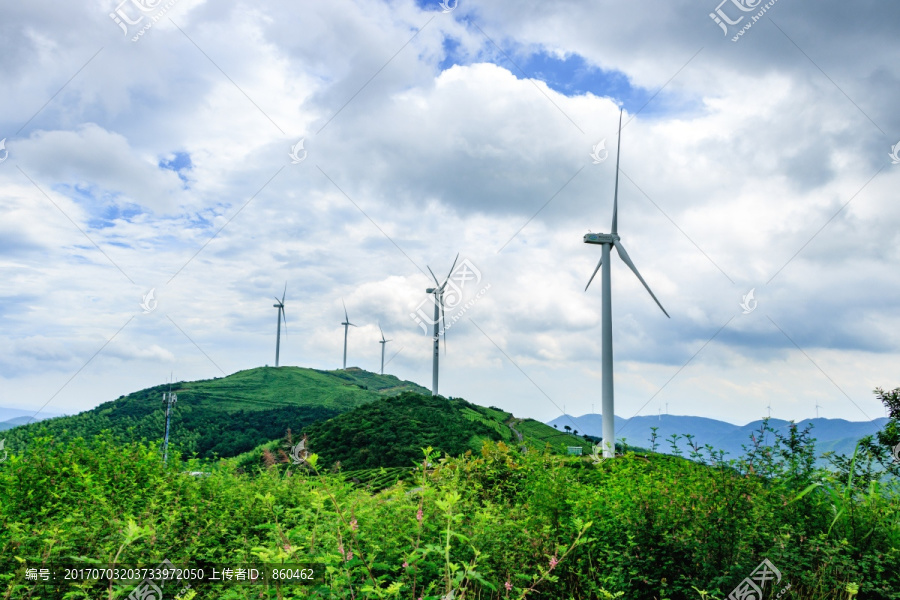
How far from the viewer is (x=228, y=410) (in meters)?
77.6

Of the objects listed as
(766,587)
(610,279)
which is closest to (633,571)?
(766,587)

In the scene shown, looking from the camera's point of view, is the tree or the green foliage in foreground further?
the tree

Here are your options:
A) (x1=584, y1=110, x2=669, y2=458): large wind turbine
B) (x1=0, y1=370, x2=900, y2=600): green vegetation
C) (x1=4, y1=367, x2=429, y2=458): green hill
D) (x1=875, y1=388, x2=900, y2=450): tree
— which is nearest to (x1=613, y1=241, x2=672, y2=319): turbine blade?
(x1=584, y1=110, x2=669, y2=458): large wind turbine

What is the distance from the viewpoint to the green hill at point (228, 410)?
5806 centimetres

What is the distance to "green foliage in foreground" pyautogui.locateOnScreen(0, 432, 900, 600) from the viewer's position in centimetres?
567

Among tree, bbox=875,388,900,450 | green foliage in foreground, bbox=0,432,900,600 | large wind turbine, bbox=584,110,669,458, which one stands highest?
large wind turbine, bbox=584,110,669,458

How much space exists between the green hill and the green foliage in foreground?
4304cm

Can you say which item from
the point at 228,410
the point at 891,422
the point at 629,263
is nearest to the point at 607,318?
the point at 629,263

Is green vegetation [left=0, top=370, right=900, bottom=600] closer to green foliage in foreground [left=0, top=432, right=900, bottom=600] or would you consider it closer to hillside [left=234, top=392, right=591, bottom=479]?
green foliage in foreground [left=0, top=432, right=900, bottom=600]

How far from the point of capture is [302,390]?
93.5 m

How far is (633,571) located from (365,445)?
103 feet

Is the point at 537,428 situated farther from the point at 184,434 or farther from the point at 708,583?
the point at 708,583

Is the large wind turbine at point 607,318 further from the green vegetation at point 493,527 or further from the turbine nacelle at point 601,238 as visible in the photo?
the green vegetation at point 493,527

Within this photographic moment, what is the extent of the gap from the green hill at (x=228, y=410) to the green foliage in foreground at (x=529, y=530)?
4304 cm
